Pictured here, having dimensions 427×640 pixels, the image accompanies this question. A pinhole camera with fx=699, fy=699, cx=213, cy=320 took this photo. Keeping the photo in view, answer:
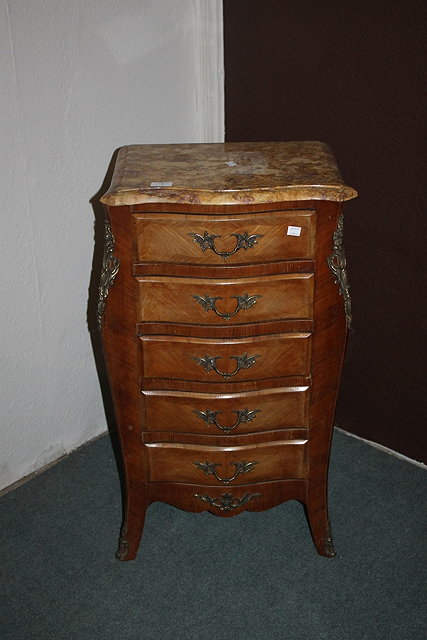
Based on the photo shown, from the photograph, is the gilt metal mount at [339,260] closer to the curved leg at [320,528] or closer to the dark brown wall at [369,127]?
the dark brown wall at [369,127]

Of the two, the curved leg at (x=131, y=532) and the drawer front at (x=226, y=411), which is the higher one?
the drawer front at (x=226, y=411)

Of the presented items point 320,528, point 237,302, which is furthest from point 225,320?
point 320,528

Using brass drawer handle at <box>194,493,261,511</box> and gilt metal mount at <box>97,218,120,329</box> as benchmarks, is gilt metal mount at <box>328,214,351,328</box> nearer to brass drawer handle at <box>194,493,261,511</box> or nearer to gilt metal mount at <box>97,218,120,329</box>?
gilt metal mount at <box>97,218,120,329</box>

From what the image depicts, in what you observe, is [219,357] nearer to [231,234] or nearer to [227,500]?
[231,234]

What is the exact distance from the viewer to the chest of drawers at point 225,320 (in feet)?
5.44

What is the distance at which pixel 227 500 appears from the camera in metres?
2.04

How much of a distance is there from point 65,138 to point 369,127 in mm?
939

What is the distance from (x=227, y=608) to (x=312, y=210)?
116 cm

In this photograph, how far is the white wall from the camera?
2027mm

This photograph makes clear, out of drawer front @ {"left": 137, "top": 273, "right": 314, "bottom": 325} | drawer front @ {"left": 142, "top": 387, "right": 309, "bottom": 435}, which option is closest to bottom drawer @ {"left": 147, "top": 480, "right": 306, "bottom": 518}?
drawer front @ {"left": 142, "top": 387, "right": 309, "bottom": 435}

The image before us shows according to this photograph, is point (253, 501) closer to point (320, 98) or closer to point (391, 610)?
point (391, 610)

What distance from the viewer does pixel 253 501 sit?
2062 millimetres

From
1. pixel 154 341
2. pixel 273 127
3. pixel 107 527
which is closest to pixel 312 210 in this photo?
pixel 154 341

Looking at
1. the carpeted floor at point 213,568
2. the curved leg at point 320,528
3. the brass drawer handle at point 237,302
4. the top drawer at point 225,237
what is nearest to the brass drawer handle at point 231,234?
the top drawer at point 225,237
